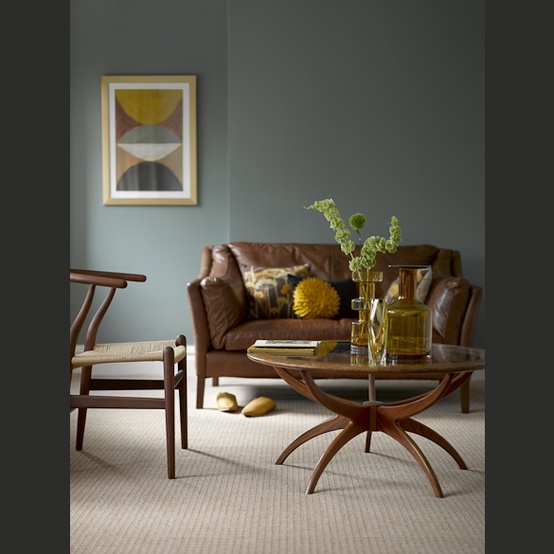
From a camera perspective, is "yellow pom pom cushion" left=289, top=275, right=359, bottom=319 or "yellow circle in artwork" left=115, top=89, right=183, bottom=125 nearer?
"yellow pom pom cushion" left=289, top=275, right=359, bottom=319

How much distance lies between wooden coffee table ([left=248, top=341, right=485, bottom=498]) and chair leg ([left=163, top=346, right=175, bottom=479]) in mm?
313

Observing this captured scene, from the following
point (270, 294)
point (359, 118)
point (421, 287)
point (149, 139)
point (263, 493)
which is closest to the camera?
point (263, 493)

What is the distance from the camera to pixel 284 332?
173 inches

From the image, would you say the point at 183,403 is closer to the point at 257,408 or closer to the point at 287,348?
the point at 287,348

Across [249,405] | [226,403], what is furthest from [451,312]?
[226,403]

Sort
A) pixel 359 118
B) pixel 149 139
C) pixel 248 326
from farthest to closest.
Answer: pixel 149 139
pixel 359 118
pixel 248 326

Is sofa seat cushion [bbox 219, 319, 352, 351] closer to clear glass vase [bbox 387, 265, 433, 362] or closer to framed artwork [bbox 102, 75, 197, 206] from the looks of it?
clear glass vase [bbox 387, 265, 433, 362]

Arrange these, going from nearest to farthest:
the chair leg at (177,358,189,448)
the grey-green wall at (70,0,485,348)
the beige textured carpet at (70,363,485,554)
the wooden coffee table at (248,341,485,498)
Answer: the beige textured carpet at (70,363,485,554) < the wooden coffee table at (248,341,485,498) < the chair leg at (177,358,189,448) < the grey-green wall at (70,0,485,348)

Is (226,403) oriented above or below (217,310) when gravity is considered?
below

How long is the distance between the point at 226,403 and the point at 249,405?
140mm

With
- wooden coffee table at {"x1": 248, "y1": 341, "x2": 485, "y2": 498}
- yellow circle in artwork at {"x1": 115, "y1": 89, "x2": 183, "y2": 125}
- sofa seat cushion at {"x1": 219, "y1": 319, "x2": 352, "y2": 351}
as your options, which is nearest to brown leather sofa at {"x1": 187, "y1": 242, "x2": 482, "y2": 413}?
sofa seat cushion at {"x1": 219, "y1": 319, "x2": 352, "y2": 351}

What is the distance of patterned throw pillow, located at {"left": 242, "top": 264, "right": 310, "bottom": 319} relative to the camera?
477cm

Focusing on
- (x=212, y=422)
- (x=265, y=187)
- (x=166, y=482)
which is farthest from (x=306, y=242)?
(x=166, y=482)

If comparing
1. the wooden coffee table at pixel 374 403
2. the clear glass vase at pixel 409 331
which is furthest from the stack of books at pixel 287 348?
the clear glass vase at pixel 409 331
